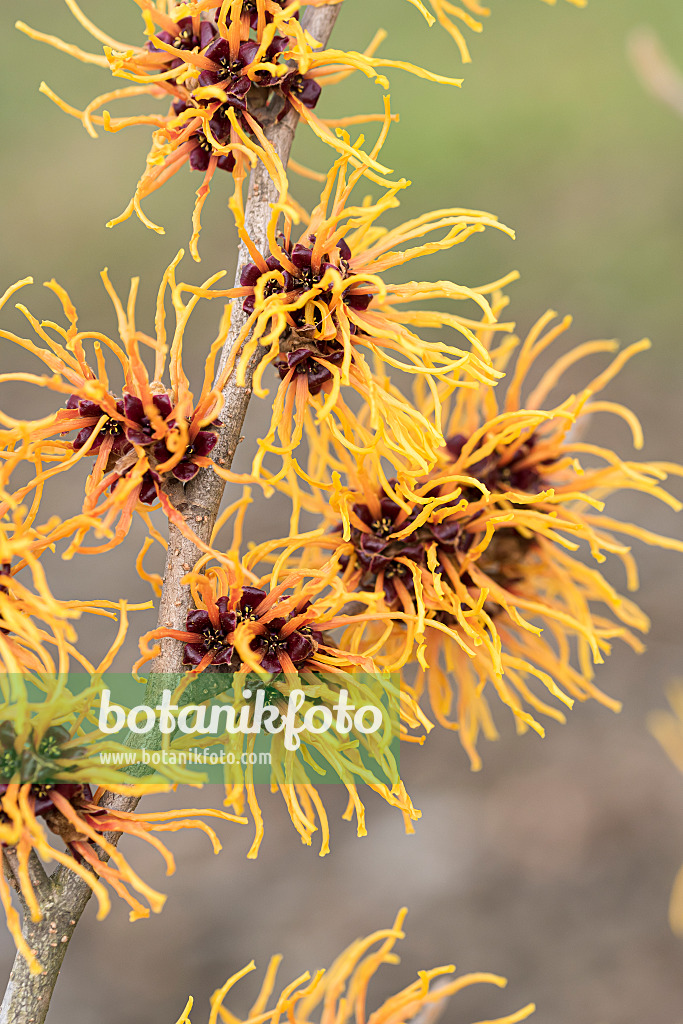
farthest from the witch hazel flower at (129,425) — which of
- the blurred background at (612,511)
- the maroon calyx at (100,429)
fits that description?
the blurred background at (612,511)

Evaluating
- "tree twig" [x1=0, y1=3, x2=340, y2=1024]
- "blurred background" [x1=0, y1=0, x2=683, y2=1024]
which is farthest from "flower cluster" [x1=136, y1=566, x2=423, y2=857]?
"blurred background" [x1=0, y1=0, x2=683, y2=1024]

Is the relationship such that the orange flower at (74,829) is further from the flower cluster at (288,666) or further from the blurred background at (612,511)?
the blurred background at (612,511)

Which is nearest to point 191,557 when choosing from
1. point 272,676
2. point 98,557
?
point 272,676

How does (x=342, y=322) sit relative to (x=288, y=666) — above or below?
above

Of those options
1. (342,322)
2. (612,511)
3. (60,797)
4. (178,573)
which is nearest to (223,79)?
(342,322)

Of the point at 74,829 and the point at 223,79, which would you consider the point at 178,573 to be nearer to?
the point at 74,829

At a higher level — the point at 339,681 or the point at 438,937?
the point at 339,681

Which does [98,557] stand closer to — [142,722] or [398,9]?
[142,722]
